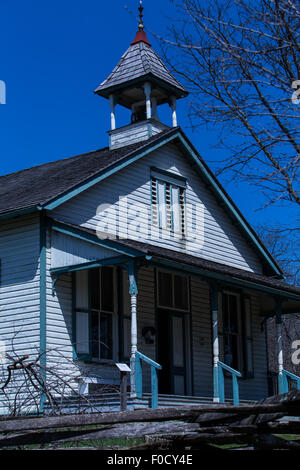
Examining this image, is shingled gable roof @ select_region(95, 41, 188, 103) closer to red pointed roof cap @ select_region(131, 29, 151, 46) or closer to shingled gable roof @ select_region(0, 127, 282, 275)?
red pointed roof cap @ select_region(131, 29, 151, 46)

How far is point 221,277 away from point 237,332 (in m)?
4.44

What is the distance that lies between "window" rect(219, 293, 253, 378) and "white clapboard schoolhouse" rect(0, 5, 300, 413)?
0.03 metres

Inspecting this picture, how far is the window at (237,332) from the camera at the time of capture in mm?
20422

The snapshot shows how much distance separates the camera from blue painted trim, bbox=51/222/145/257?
14.6 metres

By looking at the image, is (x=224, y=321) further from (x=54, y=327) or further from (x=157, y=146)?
(x=54, y=327)

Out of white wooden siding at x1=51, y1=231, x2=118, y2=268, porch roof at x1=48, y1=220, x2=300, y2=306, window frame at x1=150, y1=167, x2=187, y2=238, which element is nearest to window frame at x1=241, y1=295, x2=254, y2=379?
porch roof at x1=48, y1=220, x2=300, y2=306

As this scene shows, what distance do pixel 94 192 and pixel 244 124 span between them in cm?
727

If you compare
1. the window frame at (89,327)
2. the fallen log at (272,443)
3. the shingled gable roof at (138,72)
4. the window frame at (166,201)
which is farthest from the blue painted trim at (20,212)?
the fallen log at (272,443)

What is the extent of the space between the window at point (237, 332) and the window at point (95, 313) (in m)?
4.39

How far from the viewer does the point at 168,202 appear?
1959 cm

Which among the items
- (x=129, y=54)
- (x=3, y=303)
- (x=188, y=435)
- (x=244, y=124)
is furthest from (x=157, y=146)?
(x=188, y=435)

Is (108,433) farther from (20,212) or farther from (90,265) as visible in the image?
(20,212)

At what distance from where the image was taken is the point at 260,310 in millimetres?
22047

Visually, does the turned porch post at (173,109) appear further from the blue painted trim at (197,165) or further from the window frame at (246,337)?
the window frame at (246,337)
